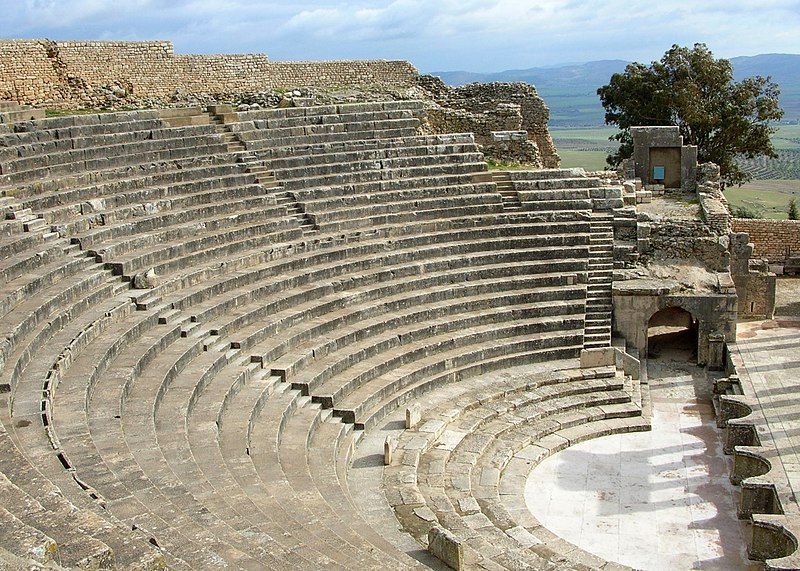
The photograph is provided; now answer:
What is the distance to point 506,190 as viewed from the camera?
20.4m

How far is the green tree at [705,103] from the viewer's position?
3222cm

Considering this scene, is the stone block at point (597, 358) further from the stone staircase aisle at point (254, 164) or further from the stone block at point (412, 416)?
the stone staircase aisle at point (254, 164)

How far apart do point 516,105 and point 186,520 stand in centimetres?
1940

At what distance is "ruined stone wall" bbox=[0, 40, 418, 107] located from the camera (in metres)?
19.9

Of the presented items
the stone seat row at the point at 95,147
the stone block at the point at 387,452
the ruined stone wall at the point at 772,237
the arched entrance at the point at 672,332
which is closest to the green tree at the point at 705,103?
the ruined stone wall at the point at 772,237

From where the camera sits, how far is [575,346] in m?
17.4

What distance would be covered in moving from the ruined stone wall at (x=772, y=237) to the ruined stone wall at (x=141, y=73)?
11304 mm

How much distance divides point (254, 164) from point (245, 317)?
5.08 meters

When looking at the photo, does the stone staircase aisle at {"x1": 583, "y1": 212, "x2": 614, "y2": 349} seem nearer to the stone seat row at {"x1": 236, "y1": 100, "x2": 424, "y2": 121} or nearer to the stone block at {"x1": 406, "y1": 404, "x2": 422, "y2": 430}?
the stone block at {"x1": 406, "y1": 404, "x2": 422, "y2": 430}

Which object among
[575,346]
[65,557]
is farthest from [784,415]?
[65,557]

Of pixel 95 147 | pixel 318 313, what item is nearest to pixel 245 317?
pixel 318 313

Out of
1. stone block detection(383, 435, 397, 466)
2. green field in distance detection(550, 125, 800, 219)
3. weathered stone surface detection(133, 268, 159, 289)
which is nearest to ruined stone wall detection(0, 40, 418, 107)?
weathered stone surface detection(133, 268, 159, 289)

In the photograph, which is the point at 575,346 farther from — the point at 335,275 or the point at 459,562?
the point at 459,562

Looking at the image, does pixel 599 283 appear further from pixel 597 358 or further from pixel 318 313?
pixel 318 313
